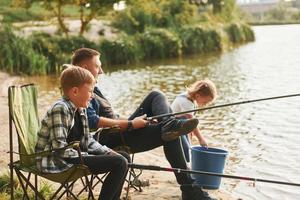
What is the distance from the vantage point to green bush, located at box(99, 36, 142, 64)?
1806 cm

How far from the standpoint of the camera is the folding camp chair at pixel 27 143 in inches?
134

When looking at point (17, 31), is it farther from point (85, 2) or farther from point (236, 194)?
point (236, 194)

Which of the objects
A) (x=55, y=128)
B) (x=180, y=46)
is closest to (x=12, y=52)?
(x=180, y=46)

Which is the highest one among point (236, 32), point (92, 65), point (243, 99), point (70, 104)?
point (92, 65)

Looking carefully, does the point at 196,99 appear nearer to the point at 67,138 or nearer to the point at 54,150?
the point at 67,138

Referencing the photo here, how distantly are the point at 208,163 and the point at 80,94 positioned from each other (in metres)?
1.57

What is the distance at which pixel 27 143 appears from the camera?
3.59 m

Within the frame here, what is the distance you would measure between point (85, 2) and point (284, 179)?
1413cm

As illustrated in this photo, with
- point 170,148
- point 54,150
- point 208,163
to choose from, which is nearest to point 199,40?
point 208,163

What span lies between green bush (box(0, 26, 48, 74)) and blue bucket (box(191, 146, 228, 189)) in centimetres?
1062

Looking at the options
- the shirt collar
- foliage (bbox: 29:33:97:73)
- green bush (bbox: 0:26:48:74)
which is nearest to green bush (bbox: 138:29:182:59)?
foliage (bbox: 29:33:97:73)

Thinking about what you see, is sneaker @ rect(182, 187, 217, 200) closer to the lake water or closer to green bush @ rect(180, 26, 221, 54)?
the lake water

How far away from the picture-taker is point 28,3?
18547 mm

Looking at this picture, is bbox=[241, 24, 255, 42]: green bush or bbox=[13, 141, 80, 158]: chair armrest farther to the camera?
bbox=[241, 24, 255, 42]: green bush
